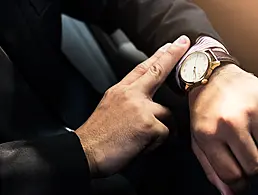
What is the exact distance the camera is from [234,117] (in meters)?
A: 0.66

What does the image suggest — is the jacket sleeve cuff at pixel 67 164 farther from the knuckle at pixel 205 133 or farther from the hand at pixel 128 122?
the knuckle at pixel 205 133

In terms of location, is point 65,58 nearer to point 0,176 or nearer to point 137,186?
point 137,186

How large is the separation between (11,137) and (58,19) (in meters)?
0.27

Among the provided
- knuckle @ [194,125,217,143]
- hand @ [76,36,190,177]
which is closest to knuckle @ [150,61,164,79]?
hand @ [76,36,190,177]

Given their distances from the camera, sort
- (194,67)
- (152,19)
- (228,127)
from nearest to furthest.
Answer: (228,127)
(194,67)
(152,19)

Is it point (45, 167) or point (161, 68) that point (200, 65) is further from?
point (45, 167)

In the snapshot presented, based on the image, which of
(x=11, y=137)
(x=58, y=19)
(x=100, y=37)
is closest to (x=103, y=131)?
(x=11, y=137)

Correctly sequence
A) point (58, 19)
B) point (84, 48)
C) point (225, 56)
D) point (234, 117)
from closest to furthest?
point (234, 117) < point (225, 56) < point (58, 19) < point (84, 48)

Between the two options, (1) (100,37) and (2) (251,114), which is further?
(1) (100,37)

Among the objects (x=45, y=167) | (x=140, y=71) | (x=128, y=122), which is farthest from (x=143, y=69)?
(x=45, y=167)

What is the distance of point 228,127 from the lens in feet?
2.17

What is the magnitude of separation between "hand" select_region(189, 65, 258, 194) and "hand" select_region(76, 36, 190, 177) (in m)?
0.06

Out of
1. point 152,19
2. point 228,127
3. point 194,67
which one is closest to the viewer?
point 228,127

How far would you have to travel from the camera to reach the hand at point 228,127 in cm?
66
